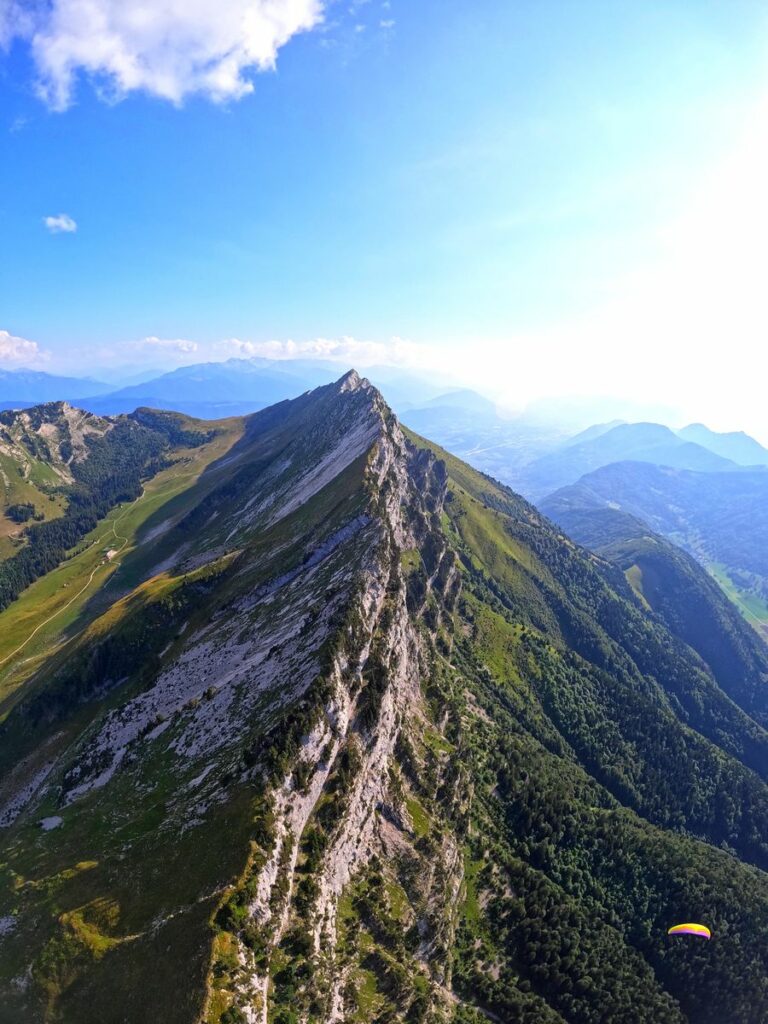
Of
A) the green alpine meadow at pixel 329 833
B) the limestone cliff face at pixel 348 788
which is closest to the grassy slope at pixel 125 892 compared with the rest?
the green alpine meadow at pixel 329 833

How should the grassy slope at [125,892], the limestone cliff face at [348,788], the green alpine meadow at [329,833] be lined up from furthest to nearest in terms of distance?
the limestone cliff face at [348,788] < the green alpine meadow at [329,833] < the grassy slope at [125,892]

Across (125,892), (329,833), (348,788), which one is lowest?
(329,833)

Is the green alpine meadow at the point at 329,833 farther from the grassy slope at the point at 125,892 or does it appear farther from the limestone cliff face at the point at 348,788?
the limestone cliff face at the point at 348,788

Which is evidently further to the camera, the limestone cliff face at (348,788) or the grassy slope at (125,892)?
the limestone cliff face at (348,788)

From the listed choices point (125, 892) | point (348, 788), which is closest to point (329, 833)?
point (348, 788)

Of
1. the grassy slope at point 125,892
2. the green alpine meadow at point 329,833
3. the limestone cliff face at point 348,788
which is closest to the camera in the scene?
the grassy slope at point 125,892

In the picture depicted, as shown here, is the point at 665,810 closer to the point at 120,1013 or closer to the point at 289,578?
the point at 289,578

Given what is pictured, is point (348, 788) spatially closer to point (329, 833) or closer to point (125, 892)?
point (329, 833)

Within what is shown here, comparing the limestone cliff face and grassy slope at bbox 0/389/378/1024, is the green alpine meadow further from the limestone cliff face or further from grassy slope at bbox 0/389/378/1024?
the limestone cliff face

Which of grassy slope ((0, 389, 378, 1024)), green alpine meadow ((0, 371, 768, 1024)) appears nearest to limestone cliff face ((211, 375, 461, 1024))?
green alpine meadow ((0, 371, 768, 1024))

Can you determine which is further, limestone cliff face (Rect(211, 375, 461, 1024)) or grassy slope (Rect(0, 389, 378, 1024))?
limestone cliff face (Rect(211, 375, 461, 1024))

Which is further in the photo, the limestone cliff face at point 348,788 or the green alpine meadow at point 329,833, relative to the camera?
the limestone cliff face at point 348,788
